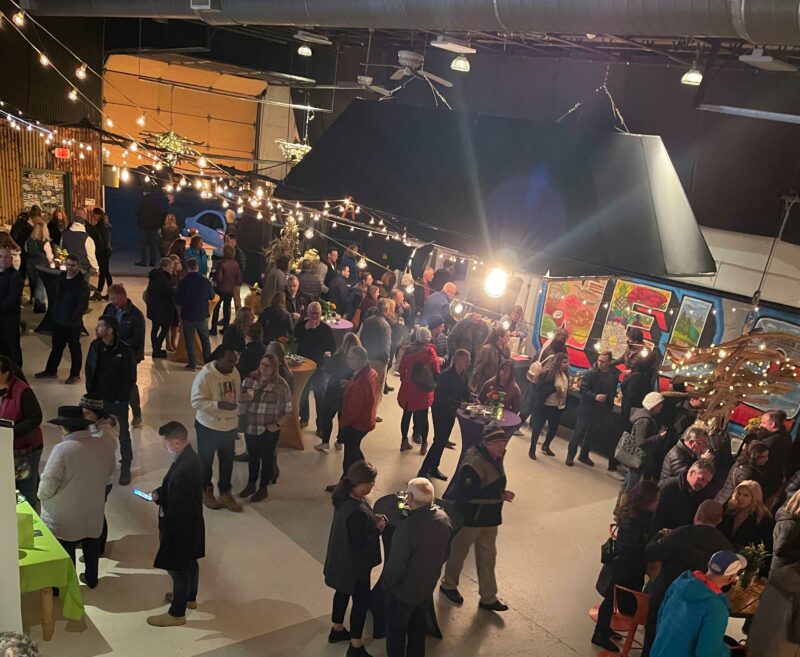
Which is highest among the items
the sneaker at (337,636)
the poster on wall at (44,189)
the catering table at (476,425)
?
the poster on wall at (44,189)

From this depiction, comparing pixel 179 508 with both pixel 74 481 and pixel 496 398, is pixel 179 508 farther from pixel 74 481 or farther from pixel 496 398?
pixel 496 398

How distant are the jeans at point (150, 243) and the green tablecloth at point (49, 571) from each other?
10328 mm

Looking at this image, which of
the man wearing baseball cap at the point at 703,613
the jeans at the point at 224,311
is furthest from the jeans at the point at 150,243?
the man wearing baseball cap at the point at 703,613

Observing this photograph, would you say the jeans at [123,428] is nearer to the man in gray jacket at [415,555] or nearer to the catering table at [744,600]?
the man in gray jacket at [415,555]

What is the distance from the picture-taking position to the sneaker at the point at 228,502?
19.8 ft

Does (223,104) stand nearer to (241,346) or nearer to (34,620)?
(241,346)

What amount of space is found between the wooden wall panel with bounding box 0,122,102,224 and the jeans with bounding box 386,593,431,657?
10854 millimetres

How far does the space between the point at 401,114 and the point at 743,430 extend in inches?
211

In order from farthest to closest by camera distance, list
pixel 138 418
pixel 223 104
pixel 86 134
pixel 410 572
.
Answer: pixel 223 104 → pixel 86 134 → pixel 138 418 → pixel 410 572

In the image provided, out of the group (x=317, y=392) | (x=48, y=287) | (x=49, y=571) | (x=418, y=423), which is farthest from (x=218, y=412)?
(x=48, y=287)

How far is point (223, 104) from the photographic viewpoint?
56.6 feet

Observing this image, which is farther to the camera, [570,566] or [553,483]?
[553,483]

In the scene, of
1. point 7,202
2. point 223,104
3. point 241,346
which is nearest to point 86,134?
point 7,202

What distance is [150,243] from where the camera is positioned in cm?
1411
